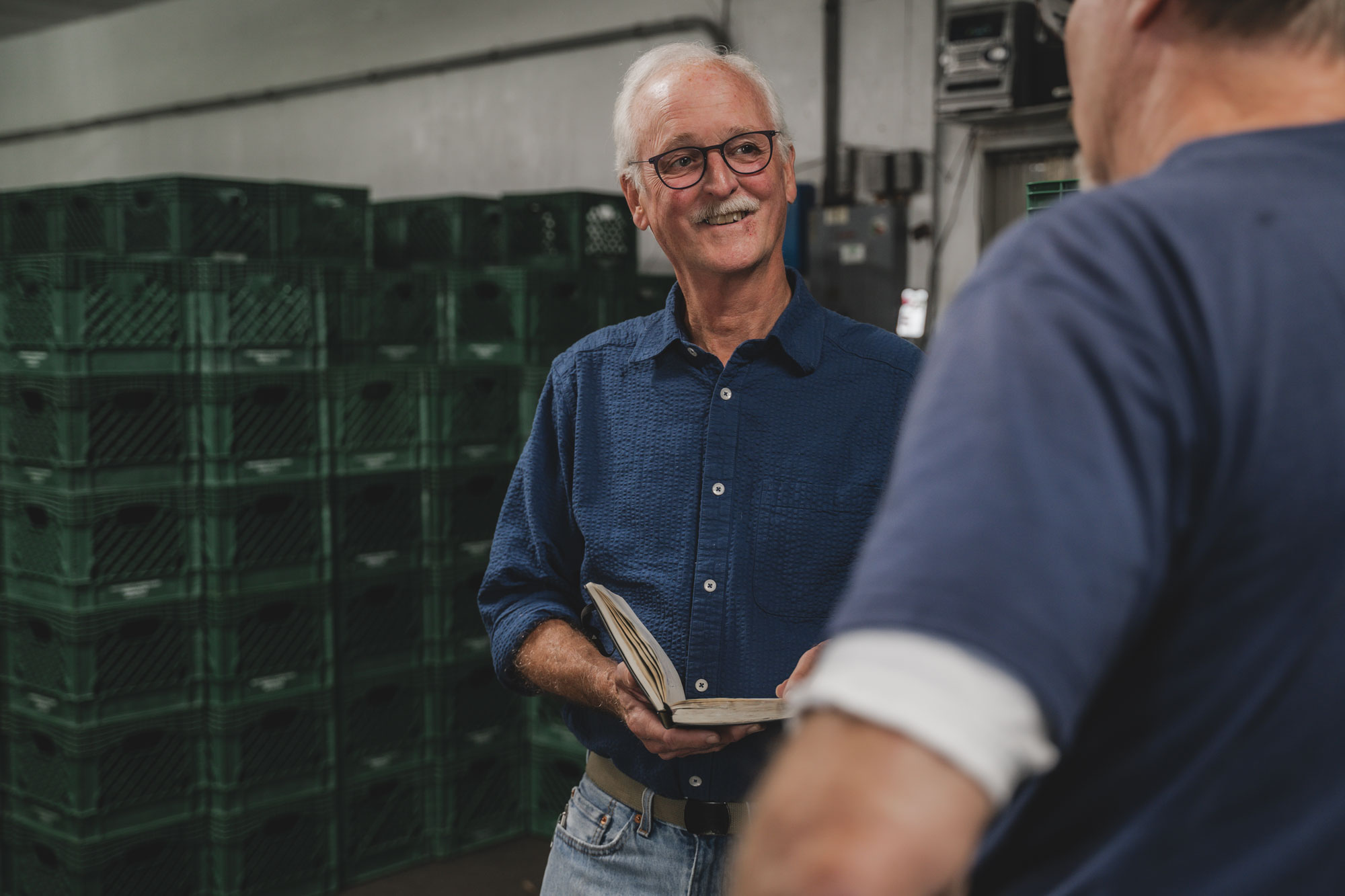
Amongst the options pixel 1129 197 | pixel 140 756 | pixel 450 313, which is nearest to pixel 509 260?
pixel 450 313

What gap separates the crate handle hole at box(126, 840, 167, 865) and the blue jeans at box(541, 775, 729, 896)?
2306 mm

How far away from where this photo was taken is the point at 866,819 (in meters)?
0.43

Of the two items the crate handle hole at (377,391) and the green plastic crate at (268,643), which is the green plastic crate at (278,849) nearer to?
the green plastic crate at (268,643)

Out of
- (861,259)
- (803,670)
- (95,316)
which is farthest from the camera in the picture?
(861,259)

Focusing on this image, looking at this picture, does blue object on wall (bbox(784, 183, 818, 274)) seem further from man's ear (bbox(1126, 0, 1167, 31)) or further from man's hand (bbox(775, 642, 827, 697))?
man's ear (bbox(1126, 0, 1167, 31))

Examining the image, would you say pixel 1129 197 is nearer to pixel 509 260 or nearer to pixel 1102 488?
pixel 1102 488

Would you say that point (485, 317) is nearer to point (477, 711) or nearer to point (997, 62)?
point (477, 711)

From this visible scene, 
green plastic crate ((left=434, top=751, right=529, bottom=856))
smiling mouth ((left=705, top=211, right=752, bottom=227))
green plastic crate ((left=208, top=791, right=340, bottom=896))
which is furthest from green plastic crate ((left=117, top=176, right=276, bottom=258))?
smiling mouth ((left=705, top=211, right=752, bottom=227))

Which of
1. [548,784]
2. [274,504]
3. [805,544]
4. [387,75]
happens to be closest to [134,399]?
[274,504]

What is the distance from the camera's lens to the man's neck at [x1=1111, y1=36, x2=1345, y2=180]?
562 mm

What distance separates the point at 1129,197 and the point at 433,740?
378cm

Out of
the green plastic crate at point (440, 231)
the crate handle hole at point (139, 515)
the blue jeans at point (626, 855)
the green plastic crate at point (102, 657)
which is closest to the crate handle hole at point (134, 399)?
the crate handle hole at point (139, 515)

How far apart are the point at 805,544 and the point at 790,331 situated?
0.96 feet

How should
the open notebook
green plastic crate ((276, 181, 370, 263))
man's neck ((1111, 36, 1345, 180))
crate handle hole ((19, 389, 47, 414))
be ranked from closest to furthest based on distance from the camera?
man's neck ((1111, 36, 1345, 180)) < the open notebook < crate handle hole ((19, 389, 47, 414)) < green plastic crate ((276, 181, 370, 263))
